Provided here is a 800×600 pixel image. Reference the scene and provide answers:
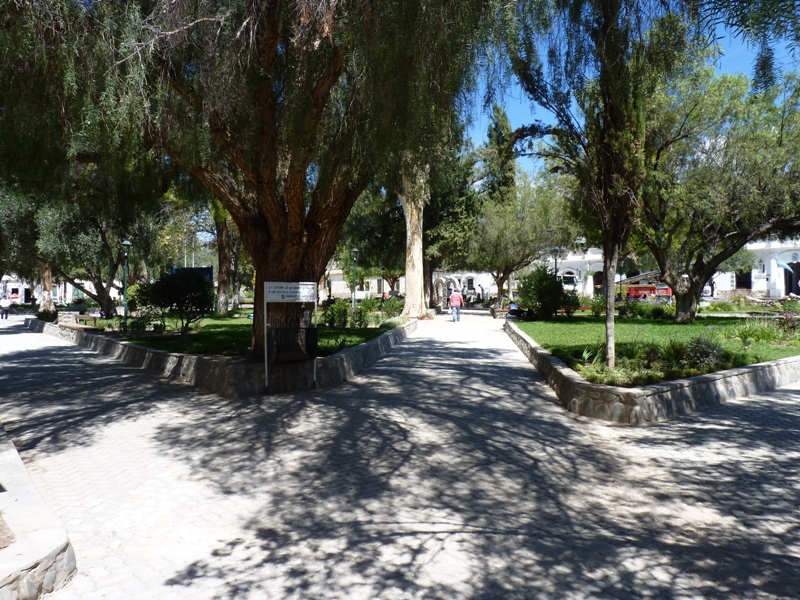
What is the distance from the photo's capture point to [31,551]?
3.43 meters

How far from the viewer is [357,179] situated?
9820 mm

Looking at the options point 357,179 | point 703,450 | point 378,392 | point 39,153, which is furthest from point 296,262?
point 703,450

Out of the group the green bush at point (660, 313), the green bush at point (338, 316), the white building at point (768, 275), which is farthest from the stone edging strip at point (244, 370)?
the white building at point (768, 275)

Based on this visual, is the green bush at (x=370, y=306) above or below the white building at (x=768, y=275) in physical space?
below

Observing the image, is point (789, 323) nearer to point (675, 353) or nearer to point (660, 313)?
point (675, 353)

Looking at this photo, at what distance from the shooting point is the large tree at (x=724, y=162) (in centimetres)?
1831

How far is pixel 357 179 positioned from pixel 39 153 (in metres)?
4.80

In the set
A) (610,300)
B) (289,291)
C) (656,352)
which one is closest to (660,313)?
(656,352)

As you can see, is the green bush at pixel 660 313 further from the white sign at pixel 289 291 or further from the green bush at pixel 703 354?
the white sign at pixel 289 291

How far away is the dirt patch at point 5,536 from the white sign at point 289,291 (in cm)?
578

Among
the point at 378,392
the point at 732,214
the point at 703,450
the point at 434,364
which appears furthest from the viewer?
the point at 732,214

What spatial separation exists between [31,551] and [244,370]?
5.98 metres

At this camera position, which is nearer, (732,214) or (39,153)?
(39,153)

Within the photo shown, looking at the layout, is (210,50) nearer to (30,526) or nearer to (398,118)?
(398,118)
